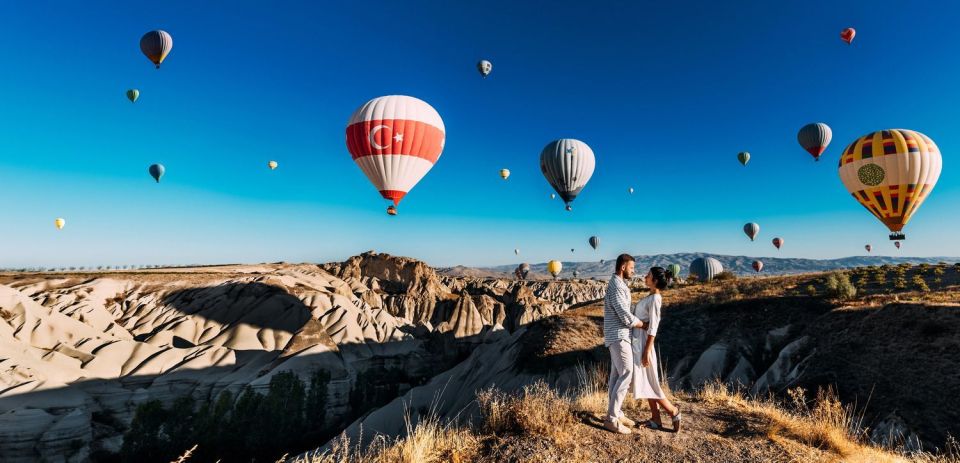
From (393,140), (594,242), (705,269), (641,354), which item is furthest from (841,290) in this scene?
(594,242)

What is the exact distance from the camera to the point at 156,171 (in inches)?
2304

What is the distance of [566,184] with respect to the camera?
3300 centimetres

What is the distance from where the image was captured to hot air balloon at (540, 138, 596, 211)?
106ft

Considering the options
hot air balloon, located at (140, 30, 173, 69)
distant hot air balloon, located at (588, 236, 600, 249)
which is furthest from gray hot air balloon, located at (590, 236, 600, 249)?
hot air balloon, located at (140, 30, 173, 69)

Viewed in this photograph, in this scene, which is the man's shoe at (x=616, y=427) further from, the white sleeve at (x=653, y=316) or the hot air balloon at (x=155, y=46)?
the hot air balloon at (x=155, y=46)

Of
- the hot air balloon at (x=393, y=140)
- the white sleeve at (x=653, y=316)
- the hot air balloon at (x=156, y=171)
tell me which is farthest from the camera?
the hot air balloon at (x=156, y=171)

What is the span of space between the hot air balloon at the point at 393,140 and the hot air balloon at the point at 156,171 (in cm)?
4994

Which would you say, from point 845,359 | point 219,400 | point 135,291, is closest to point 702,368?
point 845,359

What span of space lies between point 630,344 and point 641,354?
183mm

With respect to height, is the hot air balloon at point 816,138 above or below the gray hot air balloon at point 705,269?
above

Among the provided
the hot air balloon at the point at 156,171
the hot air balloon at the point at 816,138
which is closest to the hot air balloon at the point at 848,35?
the hot air balloon at the point at 816,138

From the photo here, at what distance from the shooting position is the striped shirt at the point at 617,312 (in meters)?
5.48

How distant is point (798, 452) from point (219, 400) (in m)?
50.8

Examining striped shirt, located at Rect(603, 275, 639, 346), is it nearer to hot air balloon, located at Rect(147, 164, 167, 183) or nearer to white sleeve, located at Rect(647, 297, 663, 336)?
white sleeve, located at Rect(647, 297, 663, 336)
